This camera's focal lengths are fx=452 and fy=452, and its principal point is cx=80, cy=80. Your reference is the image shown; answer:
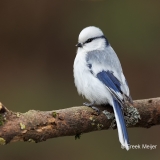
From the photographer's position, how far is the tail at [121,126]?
2.01m

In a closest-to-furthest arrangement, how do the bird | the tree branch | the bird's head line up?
the tree branch
the bird
the bird's head

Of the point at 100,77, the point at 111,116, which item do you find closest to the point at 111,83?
the point at 100,77

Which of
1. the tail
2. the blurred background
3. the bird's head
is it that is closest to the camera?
the tail

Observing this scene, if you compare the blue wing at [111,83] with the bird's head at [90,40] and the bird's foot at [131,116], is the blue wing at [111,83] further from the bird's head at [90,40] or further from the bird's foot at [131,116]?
the bird's head at [90,40]

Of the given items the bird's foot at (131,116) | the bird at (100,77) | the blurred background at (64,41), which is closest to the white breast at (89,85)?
the bird at (100,77)

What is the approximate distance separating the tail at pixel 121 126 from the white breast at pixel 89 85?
109 millimetres

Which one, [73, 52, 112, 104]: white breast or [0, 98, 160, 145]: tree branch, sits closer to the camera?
[0, 98, 160, 145]: tree branch

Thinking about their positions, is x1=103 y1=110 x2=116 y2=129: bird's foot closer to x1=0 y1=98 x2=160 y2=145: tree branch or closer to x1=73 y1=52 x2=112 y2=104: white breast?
x1=0 y1=98 x2=160 y2=145: tree branch

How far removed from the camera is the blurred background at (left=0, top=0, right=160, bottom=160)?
3693 mm

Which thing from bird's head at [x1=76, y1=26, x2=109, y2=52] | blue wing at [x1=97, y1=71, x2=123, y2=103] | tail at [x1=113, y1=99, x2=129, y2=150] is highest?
bird's head at [x1=76, y1=26, x2=109, y2=52]

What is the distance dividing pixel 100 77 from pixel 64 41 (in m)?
1.56

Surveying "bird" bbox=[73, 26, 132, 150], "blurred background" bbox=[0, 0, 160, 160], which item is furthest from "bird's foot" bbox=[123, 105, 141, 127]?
"blurred background" bbox=[0, 0, 160, 160]

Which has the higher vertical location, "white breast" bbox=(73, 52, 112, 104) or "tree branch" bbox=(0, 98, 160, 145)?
"white breast" bbox=(73, 52, 112, 104)

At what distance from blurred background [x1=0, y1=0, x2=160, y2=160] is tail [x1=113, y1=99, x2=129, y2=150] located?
1527mm
